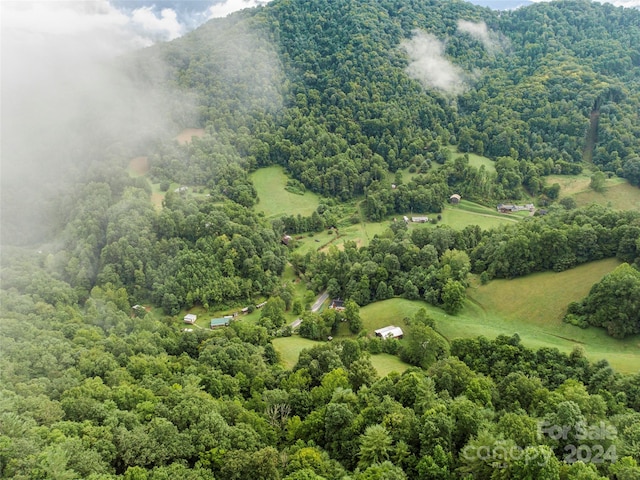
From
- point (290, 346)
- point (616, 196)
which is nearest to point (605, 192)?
point (616, 196)

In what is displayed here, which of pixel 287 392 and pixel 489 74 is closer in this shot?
pixel 287 392

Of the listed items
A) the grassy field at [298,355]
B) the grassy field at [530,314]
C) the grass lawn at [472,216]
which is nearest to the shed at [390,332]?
the grassy field at [530,314]

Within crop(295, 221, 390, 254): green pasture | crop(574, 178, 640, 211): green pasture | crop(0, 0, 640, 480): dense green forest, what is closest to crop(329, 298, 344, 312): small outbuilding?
crop(0, 0, 640, 480): dense green forest

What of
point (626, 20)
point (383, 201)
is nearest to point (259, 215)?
point (383, 201)

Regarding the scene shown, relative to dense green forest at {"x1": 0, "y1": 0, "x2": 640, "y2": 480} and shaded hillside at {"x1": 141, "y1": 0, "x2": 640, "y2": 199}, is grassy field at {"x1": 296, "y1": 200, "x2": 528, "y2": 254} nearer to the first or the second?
dense green forest at {"x1": 0, "y1": 0, "x2": 640, "y2": 480}

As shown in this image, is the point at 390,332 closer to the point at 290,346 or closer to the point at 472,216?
the point at 290,346

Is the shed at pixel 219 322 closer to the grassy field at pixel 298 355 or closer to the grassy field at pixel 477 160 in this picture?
the grassy field at pixel 298 355

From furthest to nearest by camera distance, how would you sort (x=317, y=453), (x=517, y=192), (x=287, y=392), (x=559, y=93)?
(x=559, y=93)
(x=517, y=192)
(x=287, y=392)
(x=317, y=453)

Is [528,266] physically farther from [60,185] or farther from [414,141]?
[60,185]
